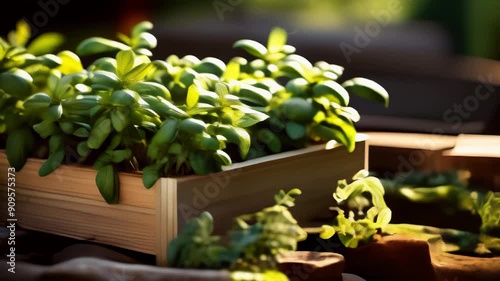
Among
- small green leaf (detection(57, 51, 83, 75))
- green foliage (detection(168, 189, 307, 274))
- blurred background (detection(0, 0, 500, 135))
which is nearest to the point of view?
green foliage (detection(168, 189, 307, 274))

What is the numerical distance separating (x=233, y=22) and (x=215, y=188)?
257 cm

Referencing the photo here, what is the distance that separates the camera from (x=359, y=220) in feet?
5.14

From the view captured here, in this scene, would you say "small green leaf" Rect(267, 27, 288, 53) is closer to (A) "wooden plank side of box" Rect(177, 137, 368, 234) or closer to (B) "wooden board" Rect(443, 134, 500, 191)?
(A) "wooden plank side of box" Rect(177, 137, 368, 234)

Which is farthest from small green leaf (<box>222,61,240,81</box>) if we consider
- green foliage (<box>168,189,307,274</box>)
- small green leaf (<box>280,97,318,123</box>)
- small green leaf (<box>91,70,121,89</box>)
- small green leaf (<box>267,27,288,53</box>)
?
green foliage (<box>168,189,307,274</box>)

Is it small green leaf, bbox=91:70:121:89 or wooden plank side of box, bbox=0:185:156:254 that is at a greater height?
small green leaf, bbox=91:70:121:89

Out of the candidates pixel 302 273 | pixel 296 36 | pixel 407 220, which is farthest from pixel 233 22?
pixel 302 273

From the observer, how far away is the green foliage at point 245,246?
48.4 inches

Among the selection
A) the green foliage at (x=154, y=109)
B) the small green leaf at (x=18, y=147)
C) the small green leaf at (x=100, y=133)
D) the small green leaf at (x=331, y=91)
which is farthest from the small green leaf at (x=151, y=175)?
the small green leaf at (x=331, y=91)

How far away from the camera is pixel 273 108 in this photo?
1.71 m

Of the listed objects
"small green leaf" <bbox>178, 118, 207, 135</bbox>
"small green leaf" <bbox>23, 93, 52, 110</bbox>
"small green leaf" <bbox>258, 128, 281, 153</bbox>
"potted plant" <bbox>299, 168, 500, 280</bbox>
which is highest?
"small green leaf" <bbox>23, 93, 52, 110</bbox>

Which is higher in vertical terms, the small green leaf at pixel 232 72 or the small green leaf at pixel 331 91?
the small green leaf at pixel 232 72

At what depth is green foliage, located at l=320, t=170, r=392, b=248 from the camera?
156cm

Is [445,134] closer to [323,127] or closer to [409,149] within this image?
[409,149]

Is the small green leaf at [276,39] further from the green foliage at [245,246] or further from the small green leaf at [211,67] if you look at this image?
the green foliage at [245,246]
